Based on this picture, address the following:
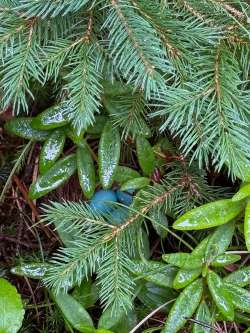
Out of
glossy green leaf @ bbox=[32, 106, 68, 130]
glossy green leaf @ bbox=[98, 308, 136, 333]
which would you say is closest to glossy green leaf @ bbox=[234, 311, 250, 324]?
glossy green leaf @ bbox=[98, 308, 136, 333]

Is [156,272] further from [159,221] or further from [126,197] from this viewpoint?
[126,197]

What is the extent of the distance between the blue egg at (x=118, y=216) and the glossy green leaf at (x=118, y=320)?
0.61ft

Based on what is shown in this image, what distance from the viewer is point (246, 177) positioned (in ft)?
3.28

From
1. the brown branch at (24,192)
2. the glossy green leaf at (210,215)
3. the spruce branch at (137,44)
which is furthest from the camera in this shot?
the brown branch at (24,192)

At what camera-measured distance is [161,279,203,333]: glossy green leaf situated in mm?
1061

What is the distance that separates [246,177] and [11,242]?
0.66 metres

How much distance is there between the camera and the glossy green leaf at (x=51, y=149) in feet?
4.03

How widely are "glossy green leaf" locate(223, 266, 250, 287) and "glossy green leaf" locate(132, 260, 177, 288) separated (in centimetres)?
11

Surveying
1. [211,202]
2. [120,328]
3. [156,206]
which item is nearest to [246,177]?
[211,202]

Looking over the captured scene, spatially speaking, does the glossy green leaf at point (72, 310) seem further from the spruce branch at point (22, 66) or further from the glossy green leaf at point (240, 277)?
the spruce branch at point (22, 66)

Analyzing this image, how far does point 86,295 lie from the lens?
1194 millimetres

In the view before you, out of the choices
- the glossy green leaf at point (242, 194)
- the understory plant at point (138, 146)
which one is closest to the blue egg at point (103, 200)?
the understory plant at point (138, 146)

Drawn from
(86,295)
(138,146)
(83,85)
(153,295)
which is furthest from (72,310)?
(83,85)

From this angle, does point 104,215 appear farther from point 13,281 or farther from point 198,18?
point 198,18
